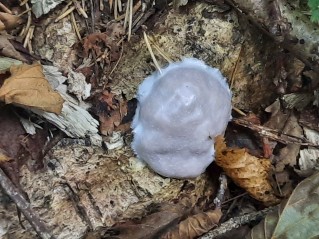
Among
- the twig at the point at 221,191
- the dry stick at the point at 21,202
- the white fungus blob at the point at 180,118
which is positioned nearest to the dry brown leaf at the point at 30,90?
the dry stick at the point at 21,202

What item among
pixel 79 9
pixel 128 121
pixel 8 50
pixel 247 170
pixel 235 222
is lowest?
pixel 235 222

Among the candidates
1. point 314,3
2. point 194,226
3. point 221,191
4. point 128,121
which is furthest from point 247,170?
point 314,3

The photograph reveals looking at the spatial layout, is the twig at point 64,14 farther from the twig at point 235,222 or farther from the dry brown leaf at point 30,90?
the twig at point 235,222

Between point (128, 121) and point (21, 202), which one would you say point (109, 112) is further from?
point (21, 202)

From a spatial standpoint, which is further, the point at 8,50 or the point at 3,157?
the point at 8,50

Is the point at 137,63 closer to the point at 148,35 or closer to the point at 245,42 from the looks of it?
the point at 148,35

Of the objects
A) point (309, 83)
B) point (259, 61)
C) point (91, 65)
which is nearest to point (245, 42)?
point (259, 61)
